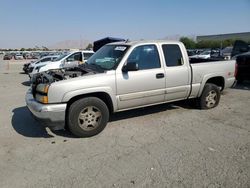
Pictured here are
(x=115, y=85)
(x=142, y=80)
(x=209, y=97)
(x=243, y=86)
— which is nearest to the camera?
(x=115, y=85)

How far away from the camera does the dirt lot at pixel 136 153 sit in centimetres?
324

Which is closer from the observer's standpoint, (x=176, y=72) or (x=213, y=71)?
(x=176, y=72)

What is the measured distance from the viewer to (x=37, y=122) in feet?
18.4

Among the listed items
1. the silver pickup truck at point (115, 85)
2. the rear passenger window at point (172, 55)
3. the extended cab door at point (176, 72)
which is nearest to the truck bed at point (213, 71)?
the silver pickup truck at point (115, 85)

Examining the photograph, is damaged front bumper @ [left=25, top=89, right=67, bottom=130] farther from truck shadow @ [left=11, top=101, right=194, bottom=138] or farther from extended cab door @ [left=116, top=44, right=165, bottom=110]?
extended cab door @ [left=116, top=44, right=165, bottom=110]

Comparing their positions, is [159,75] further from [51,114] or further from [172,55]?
[51,114]

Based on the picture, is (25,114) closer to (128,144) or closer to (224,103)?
(128,144)

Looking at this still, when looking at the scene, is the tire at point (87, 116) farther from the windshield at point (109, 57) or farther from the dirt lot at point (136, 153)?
the windshield at point (109, 57)

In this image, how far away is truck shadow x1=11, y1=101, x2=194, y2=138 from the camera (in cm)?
494

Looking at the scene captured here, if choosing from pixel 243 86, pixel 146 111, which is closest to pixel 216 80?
pixel 146 111

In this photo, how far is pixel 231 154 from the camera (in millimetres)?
3895

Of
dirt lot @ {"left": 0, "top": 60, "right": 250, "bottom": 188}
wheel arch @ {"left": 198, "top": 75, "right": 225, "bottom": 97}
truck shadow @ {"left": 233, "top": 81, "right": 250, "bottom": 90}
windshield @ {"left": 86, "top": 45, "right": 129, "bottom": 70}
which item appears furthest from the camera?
truck shadow @ {"left": 233, "top": 81, "right": 250, "bottom": 90}

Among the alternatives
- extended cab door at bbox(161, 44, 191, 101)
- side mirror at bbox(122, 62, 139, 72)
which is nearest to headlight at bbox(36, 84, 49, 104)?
side mirror at bbox(122, 62, 139, 72)

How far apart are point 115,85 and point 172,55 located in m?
1.69
